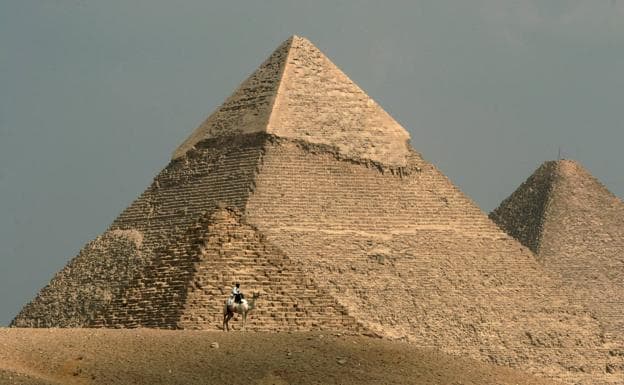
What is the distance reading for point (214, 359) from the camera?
106 feet

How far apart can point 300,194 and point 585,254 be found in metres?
24.2

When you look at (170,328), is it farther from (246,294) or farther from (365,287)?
(365,287)

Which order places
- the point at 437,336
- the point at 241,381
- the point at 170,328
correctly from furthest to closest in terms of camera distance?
the point at 437,336, the point at 170,328, the point at 241,381

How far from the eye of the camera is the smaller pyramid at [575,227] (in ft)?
267

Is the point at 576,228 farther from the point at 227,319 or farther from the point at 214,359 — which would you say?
the point at 214,359

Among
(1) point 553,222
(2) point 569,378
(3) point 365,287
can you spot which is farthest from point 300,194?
(1) point 553,222

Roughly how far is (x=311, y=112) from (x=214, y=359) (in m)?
30.3

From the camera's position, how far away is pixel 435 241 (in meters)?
61.4

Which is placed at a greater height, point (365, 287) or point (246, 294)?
point (365, 287)

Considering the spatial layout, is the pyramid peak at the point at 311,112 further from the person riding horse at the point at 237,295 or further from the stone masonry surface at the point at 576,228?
the person riding horse at the point at 237,295

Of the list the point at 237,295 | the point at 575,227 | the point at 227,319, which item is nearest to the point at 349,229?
the point at 575,227

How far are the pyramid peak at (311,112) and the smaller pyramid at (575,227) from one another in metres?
19.3

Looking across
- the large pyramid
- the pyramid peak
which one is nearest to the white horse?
the large pyramid

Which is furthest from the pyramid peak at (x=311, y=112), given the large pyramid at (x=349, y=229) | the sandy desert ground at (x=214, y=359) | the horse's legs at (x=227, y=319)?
the sandy desert ground at (x=214, y=359)
